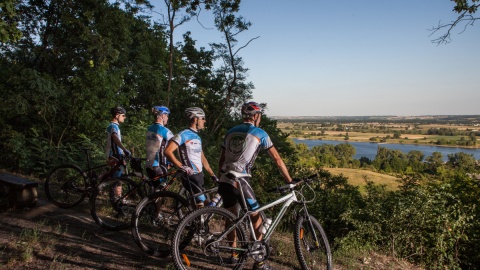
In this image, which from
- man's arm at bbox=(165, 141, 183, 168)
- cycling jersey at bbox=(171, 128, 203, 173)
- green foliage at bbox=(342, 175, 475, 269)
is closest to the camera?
man's arm at bbox=(165, 141, 183, 168)

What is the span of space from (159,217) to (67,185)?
2.82 metres

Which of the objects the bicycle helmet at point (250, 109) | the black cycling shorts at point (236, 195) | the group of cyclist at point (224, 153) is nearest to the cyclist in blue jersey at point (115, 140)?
the group of cyclist at point (224, 153)

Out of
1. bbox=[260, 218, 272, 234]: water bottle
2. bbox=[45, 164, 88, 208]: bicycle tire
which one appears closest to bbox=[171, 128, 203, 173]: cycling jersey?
bbox=[260, 218, 272, 234]: water bottle

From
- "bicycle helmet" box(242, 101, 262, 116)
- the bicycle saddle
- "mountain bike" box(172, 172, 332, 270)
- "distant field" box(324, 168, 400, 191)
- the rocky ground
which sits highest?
"bicycle helmet" box(242, 101, 262, 116)

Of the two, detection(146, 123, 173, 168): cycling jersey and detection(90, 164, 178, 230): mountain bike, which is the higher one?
detection(146, 123, 173, 168): cycling jersey

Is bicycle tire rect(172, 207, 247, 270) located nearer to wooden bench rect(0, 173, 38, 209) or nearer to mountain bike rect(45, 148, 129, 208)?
mountain bike rect(45, 148, 129, 208)

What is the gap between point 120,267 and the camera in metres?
3.71

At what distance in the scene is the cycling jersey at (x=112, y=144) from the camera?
5432 mm

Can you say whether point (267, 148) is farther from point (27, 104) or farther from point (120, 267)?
point (27, 104)

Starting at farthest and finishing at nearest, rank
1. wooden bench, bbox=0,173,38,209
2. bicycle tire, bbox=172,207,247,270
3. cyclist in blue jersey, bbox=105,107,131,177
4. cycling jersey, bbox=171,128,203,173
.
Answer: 1. cyclist in blue jersey, bbox=105,107,131,177
2. wooden bench, bbox=0,173,38,209
3. cycling jersey, bbox=171,128,203,173
4. bicycle tire, bbox=172,207,247,270

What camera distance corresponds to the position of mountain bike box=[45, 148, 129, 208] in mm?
5883

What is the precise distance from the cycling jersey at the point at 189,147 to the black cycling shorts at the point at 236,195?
2.01 ft

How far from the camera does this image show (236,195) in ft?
12.2

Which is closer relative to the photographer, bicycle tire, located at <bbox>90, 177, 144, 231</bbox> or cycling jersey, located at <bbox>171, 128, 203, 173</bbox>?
cycling jersey, located at <bbox>171, 128, 203, 173</bbox>
